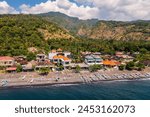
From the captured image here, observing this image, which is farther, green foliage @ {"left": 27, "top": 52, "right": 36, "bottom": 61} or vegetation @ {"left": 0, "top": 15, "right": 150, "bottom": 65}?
vegetation @ {"left": 0, "top": 15, "right": 150, "bottom": 65}

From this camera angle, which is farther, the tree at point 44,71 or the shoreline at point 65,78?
the tree at point 44,71

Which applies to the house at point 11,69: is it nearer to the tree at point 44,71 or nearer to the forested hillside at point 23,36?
the tree at point 44,71

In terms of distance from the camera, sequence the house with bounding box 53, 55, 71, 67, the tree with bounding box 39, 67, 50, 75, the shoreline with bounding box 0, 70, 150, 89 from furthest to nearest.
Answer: the house with bounding box 53, 55, 71, 67 < the tree with bounding box 39, 67, 50, 75 < the shoreline with bounding box 0, 70, 150, 89

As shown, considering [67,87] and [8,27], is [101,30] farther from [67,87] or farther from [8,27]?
[67,87]

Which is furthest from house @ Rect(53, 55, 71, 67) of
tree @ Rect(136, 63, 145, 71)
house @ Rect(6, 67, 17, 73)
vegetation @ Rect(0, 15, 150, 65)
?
tree @ Rect(136, 63, 145, 71)

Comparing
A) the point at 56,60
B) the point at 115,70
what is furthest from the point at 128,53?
the point at 56,60

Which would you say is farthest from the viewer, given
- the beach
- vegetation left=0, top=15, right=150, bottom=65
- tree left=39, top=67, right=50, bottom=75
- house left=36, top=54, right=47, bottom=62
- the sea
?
vegetation left=0, top=15, right=150, bottom=65

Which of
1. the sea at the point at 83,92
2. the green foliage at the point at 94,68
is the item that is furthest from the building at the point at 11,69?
the green foliage at the point at 94,68

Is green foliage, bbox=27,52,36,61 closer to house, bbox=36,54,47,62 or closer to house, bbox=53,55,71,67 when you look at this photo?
house, bbox=36,54,47,62
